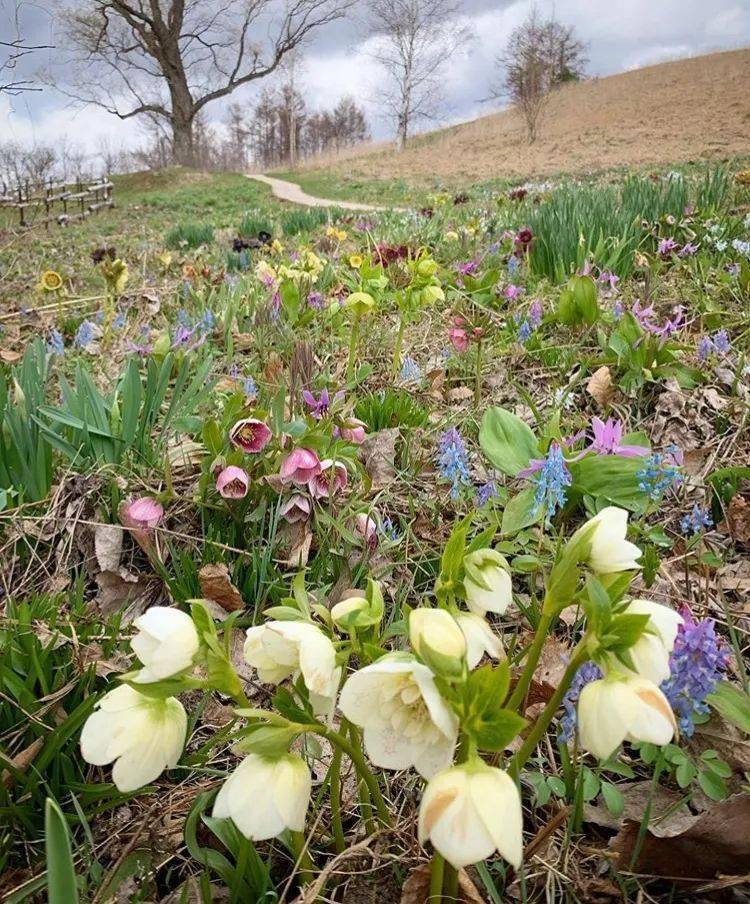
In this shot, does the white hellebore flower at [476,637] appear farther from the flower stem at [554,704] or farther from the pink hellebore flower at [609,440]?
the pink hellebore flower at [609,440]

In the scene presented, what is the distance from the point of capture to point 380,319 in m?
2.72

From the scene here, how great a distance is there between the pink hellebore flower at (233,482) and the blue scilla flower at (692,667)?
2.56ft

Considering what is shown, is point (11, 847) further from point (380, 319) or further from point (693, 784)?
point (380, 319)

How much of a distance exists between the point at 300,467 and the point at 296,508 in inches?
3.5

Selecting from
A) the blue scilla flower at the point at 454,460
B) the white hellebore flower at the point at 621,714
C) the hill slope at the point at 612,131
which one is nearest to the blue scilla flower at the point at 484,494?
the blue scilla flower at the point at 454,460

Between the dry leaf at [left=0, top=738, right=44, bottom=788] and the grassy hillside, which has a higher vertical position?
the grassy hillside

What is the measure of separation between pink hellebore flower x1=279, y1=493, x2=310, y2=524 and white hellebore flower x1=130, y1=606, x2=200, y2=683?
2.32ft

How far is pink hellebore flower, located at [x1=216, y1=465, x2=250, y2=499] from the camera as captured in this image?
1.20m

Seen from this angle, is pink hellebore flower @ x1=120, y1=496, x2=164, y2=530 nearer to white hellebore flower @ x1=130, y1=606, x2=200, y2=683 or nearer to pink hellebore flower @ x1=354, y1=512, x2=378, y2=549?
pink hellebore flower @ x1=354, y1=512, x2=378, y2=549

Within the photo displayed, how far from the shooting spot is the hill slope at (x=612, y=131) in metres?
13.8

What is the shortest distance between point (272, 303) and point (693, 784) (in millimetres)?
1875

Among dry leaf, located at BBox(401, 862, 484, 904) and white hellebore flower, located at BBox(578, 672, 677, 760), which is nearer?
white hellebore flower, located at BBox(578, 672, 677, 760)

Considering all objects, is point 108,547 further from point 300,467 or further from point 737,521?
point 737,521

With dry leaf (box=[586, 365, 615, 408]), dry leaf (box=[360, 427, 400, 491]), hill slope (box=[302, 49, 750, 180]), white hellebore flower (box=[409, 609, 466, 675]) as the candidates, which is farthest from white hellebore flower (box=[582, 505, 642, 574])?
hill slope (box=[302, 49, 750, 180])
